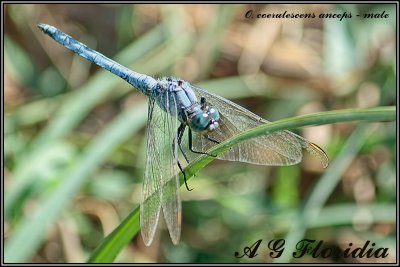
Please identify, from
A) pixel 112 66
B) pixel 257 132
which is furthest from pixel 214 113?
pixel 257 132

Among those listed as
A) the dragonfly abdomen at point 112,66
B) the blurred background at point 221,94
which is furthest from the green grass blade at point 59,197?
the dragonfly abdomen at point 112,66

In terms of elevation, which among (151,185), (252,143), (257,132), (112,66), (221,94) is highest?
(221,94)

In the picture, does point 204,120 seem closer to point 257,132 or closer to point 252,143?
point 252,143

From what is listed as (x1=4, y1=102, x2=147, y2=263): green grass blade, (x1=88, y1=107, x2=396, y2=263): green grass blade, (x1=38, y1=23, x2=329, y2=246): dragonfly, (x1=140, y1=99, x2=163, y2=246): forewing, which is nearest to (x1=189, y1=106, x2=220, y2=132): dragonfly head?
(x1=38, y1=23, x2=329, y2=246): dragonfly

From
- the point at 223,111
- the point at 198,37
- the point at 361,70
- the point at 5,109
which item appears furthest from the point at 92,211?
the point at 361,70

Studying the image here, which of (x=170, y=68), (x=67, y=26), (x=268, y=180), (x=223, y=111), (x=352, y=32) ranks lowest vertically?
(x=223, y=111)

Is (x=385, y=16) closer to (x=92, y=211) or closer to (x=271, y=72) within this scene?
(x=271, y=72)
